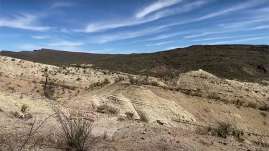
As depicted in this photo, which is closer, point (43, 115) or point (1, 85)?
point (43, 115)

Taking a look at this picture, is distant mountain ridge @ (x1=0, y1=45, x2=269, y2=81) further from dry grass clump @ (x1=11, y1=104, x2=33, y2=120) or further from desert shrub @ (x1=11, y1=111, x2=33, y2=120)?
desert shrub @ (x1=11, y1=111, x2=33, y2=120)

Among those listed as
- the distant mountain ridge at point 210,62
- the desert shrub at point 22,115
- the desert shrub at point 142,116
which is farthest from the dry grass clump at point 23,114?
the distant mountain ridge at point 210,62

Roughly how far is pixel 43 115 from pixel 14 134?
12.9ft

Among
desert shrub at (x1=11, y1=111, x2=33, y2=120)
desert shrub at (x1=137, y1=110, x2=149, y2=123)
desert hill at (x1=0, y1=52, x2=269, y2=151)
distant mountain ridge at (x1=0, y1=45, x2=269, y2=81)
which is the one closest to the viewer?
desert hill at (x1=0, y1=52, x2=269, y2=151)

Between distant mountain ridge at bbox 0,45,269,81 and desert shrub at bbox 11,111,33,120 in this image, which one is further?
distant mountain ridge at bbox 0,45,269,81

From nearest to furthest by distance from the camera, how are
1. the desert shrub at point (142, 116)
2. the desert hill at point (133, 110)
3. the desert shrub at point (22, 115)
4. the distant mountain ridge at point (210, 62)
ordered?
the desert hill at point (133, 110) < the desert shrub at point (22, 115) < the desert shrub at point (142, 116) < the distant mountain ridge at point (210, 62)

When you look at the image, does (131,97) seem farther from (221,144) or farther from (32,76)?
(221,144)

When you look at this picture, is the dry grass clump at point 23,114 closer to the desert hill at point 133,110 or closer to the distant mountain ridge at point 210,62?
the desert hill at point 133,110

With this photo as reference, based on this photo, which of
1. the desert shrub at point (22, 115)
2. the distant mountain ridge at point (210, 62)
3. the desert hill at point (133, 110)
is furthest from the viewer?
the distant mountain ridge at point (210, 62)

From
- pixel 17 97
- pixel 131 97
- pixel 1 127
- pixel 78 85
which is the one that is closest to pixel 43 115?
pixel 1 127

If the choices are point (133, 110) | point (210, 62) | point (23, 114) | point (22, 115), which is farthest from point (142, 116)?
point (210, 62)

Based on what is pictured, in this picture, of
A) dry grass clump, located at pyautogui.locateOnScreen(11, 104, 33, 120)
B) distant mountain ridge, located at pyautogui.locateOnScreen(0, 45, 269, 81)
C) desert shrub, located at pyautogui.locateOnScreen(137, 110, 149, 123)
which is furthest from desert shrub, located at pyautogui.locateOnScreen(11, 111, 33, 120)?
distant mountain ridge, located at pyautogui.locateOnScreen(0, 45, 269, 81)

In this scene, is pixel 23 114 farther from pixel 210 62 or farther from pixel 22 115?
pixel 210 62

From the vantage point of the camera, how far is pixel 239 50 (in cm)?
8919
